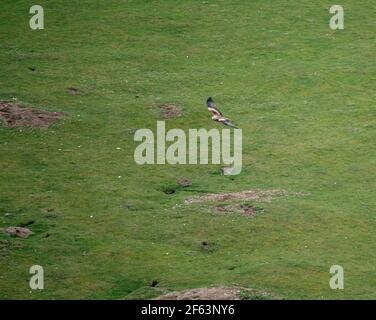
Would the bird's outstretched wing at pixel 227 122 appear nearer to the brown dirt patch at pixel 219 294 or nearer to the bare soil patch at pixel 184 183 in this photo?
the bare soil patch at pixel 184 183

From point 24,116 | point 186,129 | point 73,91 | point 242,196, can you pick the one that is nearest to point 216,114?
point 186,129

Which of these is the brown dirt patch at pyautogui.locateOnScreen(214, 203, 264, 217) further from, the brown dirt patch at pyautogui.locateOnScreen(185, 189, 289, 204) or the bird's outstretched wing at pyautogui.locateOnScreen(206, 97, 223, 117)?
the bird's outstretched wing at pyautogui.locateOnScreen(206, 97, 223, 117)

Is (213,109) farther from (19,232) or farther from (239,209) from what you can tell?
(19,232)

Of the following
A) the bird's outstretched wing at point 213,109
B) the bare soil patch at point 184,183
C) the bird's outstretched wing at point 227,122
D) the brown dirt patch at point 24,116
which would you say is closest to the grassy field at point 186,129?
the bare soil patch at point 184,183
